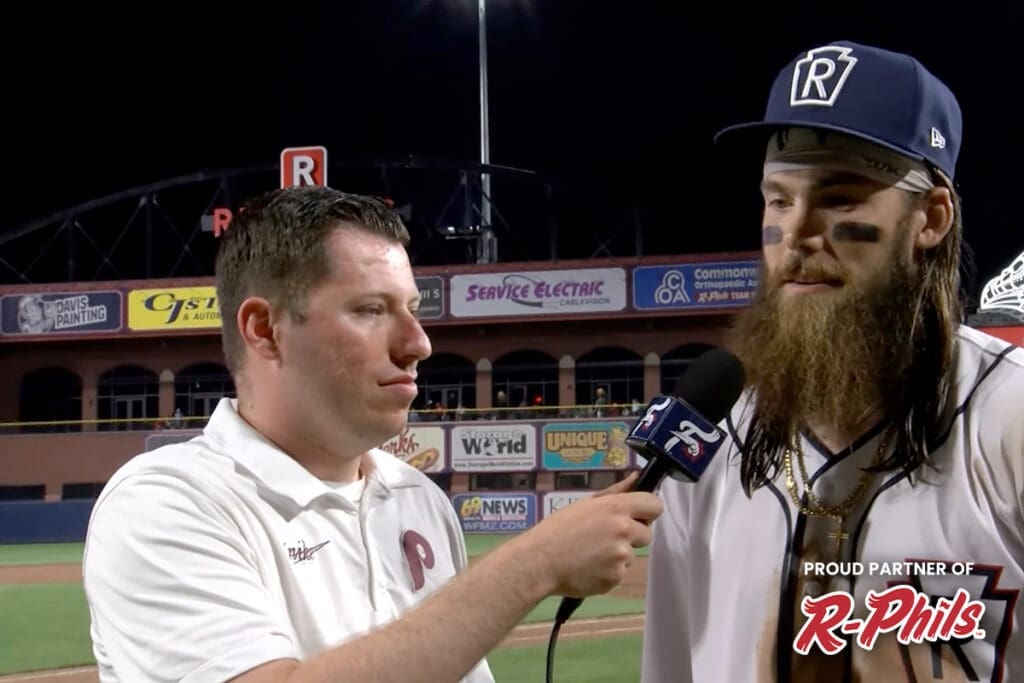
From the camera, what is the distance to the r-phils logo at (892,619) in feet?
6.18

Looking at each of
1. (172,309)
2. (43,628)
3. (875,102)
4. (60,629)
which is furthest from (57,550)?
(875,102)

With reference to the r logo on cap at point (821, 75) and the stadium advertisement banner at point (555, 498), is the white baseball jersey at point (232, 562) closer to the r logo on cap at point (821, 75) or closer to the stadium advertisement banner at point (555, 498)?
the r logo on cap at point (821, 75)

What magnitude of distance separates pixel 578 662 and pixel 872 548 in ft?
25.9

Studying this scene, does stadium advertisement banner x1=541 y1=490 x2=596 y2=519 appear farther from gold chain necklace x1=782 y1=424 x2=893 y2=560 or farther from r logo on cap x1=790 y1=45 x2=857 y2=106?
r logo on cap x1=790 y1=45 x2=857 y2=106

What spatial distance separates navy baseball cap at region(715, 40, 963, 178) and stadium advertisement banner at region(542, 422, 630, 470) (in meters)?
23.8

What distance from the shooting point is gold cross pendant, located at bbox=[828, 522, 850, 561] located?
79.1 inches

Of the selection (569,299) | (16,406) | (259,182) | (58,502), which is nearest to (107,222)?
A: (259,182)

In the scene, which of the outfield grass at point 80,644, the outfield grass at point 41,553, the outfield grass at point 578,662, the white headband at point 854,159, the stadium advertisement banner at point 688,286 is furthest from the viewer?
the stadium advertisement banner at point 688,286

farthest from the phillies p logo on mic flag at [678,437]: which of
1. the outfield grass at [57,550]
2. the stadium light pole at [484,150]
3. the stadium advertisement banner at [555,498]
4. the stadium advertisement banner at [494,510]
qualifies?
the stadium light pole at [484,150]

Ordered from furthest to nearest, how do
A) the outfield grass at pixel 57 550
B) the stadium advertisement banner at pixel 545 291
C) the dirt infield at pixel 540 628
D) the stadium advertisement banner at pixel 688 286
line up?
the stadium advertisement banner at pixel 545 291, the stadium advertisement banner at pixel 688 286, the outfield grass at pixel 57 550, the dirt infield at pixel 540 628

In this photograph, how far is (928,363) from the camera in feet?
6.77

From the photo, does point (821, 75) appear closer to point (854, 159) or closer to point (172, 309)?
A: point (854, 159)

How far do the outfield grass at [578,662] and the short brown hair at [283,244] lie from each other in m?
6.87

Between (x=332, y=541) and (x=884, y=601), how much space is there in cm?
118
